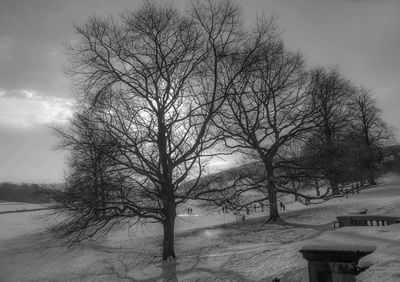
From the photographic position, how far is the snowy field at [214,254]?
977 cm

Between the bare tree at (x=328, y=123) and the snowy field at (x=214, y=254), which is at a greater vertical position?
the bare tree at (x=328, y=123)

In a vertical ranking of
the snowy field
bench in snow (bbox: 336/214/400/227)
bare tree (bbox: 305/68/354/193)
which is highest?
bare tree (bbox: 305/68/354/193)

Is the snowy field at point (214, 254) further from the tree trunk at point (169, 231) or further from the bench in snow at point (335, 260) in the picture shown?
the tree trunk at point (169, 231)

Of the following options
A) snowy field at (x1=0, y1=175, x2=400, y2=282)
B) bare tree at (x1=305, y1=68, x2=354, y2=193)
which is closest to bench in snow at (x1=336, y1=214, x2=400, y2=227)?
snowy field at (x1=0, y1=175, x2=400, y2=282)

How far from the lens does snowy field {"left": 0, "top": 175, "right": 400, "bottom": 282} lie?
32.0 ft

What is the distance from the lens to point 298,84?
966 inches

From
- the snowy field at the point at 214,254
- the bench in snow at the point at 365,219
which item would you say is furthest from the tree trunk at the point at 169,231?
the bench in snow at the point at 365,219

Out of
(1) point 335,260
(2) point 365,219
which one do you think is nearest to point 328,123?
(2) point 365,219

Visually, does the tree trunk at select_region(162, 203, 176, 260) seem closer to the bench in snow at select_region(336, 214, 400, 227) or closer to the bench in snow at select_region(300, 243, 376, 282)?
the bench in snow at select_region(336, 214, 400, 227)

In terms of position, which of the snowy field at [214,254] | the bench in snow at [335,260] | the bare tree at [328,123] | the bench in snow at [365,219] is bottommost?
the snowy field at [214,254]

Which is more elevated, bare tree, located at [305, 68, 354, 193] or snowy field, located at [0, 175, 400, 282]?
bare tree, located at [305, 68, 354, 193]

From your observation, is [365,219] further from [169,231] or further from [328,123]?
[328,123]

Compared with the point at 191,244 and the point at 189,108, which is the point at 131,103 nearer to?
the point at 189,108

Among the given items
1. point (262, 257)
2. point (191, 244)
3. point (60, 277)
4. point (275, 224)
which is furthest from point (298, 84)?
point (60, 277)
